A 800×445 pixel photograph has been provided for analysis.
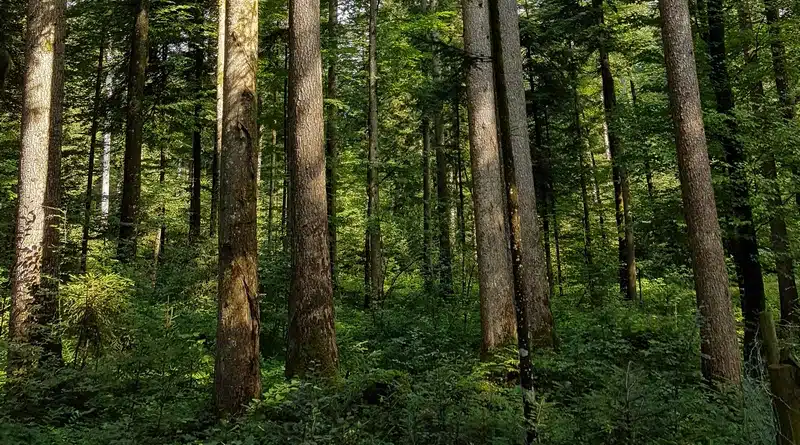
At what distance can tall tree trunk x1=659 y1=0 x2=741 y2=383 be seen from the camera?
702 centimetres

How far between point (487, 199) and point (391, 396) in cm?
386

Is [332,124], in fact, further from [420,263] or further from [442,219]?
[420,263]

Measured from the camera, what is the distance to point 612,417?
423 centimetres

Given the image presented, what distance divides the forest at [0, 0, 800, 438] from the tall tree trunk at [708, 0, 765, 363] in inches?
2.3

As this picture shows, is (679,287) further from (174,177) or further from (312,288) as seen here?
(174,177)

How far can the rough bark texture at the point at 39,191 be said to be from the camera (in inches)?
288

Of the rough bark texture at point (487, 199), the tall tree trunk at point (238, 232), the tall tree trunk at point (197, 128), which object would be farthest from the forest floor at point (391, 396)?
the tall tree trunk at point (197, 128)

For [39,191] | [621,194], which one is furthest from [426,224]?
[39,191]

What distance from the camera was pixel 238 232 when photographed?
5641 mm

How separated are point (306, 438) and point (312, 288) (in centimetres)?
259

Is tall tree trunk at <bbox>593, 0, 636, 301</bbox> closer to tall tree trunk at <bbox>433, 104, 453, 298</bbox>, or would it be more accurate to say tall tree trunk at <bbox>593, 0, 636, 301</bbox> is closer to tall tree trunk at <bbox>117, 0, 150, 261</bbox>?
tall tree trunk at <bbox>433, 104, 453, 298</bbox>

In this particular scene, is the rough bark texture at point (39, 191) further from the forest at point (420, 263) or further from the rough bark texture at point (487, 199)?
the rough bark texture at point (487, 199)

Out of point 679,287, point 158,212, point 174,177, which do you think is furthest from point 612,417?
point 174,177

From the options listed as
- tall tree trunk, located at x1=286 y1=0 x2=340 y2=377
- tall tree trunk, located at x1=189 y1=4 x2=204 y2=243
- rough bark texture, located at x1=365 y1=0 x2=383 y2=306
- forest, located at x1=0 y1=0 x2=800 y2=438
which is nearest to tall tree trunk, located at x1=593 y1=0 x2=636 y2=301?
forest, located at x1=0 y1=0 x2=800 y2=438
